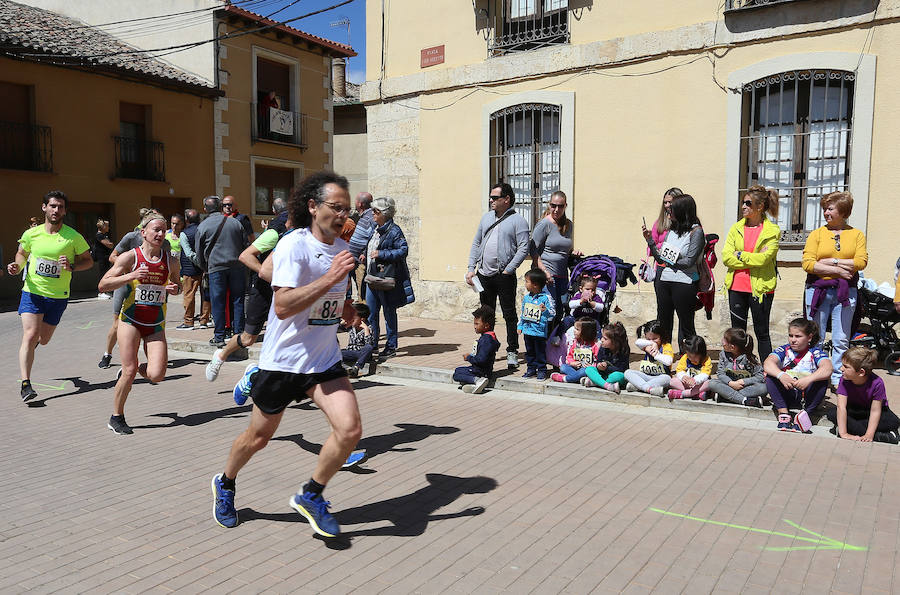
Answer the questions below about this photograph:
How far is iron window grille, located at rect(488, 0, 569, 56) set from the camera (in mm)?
11172

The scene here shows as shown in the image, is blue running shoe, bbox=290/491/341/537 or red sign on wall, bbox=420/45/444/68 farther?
red sign on wall, bbox=420/45/444/68

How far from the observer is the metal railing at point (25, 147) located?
18453mm

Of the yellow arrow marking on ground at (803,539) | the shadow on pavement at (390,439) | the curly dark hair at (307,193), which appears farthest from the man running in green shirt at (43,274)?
the yellow arrow marking on ground at (803,539)

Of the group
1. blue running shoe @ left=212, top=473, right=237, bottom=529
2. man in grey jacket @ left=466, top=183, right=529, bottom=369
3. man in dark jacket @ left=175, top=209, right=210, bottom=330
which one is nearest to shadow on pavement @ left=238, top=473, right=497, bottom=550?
blue running shoe @ left=212, top=473, right=237, bottom=529

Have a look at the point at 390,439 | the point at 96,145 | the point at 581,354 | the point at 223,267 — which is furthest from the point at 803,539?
the point at 96,145

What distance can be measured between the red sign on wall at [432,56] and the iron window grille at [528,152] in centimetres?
148

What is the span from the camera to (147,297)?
591cm

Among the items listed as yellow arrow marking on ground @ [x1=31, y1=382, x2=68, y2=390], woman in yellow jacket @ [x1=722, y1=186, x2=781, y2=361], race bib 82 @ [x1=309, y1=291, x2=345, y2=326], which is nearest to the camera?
race bib 82 @ [x1=309, y1=291, x2=345, y2=326]

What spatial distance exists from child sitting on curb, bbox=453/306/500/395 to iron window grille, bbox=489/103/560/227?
450cm

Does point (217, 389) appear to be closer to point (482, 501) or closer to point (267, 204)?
point (482, 501)

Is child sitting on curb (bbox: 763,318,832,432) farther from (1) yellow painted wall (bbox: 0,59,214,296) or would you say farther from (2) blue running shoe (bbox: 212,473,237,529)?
(1) yellow painted wall (bbox: 0,59,214,296)

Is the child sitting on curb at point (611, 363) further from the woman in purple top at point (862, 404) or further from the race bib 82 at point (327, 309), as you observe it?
the race bib 82 at point (327, 309)

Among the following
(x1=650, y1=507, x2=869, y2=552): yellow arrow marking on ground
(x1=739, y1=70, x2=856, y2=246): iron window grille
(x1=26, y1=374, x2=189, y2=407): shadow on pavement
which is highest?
(x1=739, y1=70, x2=856, y2=246): iron window grille

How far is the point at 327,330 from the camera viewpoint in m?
3.81
